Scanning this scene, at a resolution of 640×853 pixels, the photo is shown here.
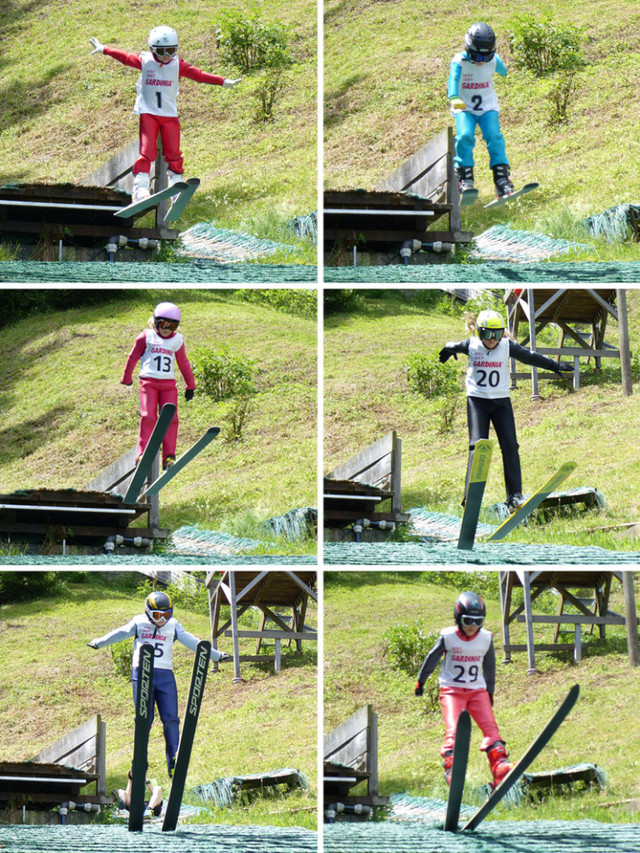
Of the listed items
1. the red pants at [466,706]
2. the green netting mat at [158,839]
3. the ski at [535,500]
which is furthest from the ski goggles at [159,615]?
the ski at [535,500]

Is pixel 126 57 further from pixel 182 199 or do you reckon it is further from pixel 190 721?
pixel 190 721

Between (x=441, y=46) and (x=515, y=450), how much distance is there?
7.48m

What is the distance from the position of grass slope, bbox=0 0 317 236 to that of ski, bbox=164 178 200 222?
141 centimetres

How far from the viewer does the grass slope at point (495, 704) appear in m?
16.4

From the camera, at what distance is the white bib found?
1605 centimetres

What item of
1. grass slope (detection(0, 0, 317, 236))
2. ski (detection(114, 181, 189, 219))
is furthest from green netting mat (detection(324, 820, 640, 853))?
grass slope (detection(0, 0, 317, 236))

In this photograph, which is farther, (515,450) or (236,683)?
(236,683)

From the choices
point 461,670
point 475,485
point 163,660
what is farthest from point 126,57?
point 461,670

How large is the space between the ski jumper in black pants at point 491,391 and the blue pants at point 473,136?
2.11 meters

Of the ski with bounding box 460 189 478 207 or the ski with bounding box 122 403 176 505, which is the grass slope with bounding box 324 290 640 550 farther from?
the ski with bounding box 122 403 176 505

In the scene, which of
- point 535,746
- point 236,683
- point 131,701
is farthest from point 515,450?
point 131,701

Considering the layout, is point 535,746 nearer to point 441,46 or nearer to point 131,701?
point 131,701

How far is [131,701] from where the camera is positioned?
20.3m

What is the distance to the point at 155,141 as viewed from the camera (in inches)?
634
